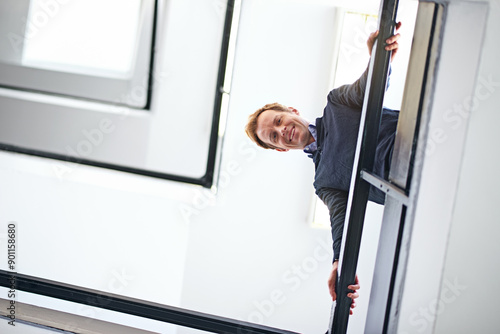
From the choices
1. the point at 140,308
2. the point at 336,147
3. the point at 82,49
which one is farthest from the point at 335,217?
the point at 82,49

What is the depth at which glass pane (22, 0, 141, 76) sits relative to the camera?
2695mm

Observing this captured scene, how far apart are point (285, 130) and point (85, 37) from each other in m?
1.59

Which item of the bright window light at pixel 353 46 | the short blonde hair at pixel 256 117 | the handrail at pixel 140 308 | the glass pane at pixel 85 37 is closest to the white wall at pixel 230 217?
the bright window light at pixel 353 46

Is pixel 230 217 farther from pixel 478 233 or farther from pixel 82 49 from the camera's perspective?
pixel 82 49

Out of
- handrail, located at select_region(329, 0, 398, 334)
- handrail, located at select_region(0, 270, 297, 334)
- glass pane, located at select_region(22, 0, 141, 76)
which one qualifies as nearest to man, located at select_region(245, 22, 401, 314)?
handrail, located at select_region(329, 0, 398, 334)

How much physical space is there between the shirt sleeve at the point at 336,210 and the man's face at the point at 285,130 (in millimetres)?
227

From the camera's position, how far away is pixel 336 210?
5.08 feet

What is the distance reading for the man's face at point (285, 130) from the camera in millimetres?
1775

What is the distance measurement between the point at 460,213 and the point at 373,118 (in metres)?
0.67

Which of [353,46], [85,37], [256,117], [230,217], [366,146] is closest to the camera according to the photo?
[366,146]

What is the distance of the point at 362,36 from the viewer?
202cm

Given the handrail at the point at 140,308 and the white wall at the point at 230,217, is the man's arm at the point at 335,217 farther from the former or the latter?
the white wall at the point at 230,217

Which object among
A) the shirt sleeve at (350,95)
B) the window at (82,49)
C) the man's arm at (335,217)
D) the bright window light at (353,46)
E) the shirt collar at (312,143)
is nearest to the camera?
the man's arm at (335,217)

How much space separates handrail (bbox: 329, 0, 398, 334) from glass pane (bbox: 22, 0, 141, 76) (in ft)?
6.10
